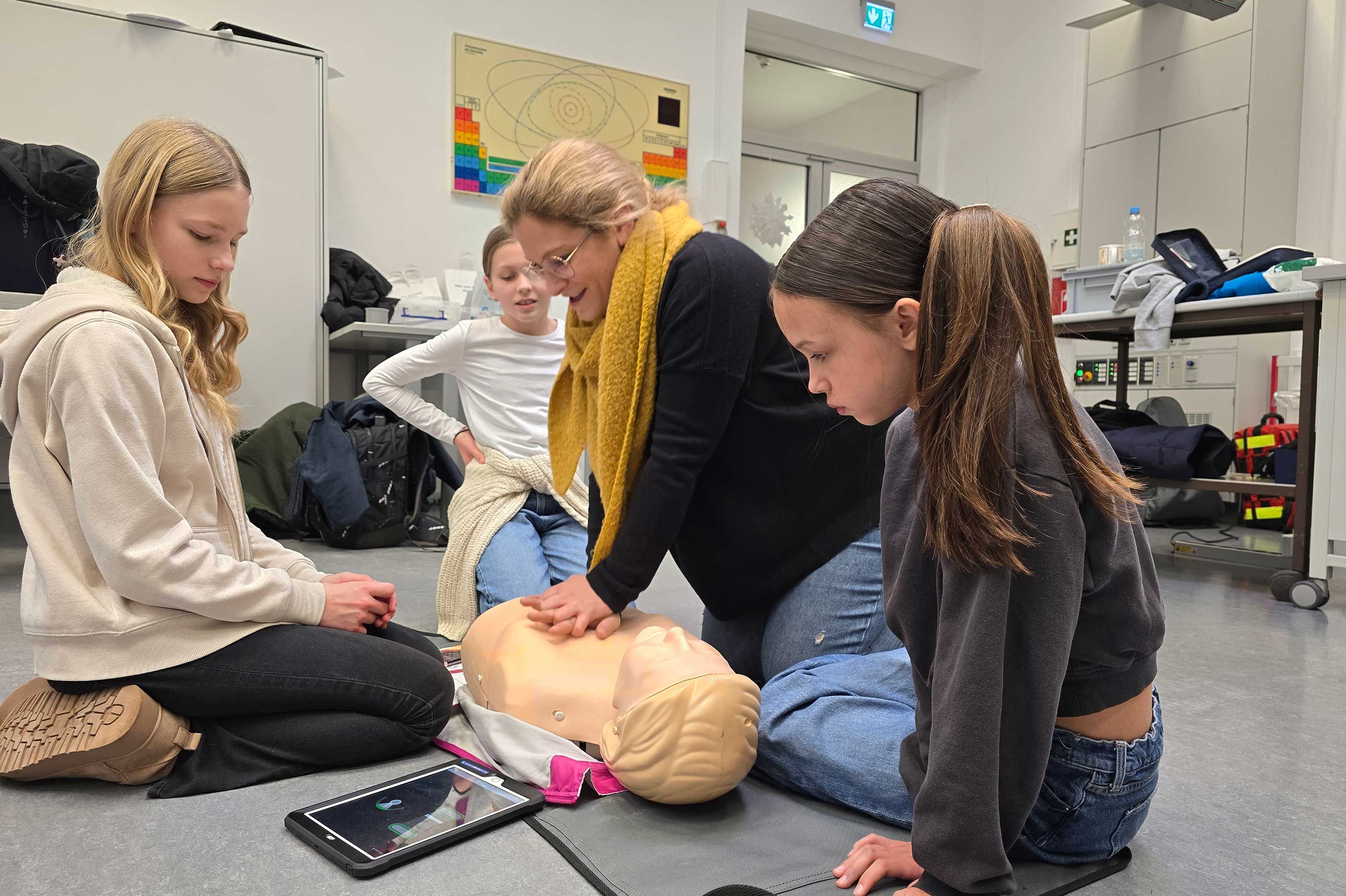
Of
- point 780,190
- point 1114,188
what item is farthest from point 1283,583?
point 780,190

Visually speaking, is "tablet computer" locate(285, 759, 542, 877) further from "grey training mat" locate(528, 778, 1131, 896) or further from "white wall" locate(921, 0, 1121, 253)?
"white wall" locate(921, 0, 1121, 253)

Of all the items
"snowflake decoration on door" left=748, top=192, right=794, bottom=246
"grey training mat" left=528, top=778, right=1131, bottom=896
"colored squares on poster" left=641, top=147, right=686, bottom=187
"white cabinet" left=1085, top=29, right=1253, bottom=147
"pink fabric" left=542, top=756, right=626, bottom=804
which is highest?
"white cabinet" left=1085, top=29, right=1253, bottom=147

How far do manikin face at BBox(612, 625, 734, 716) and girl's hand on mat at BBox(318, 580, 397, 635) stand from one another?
1.29 feet

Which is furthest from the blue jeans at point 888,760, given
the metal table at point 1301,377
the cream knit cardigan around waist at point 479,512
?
the metal table at point 1301,377

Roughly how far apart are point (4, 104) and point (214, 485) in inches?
112

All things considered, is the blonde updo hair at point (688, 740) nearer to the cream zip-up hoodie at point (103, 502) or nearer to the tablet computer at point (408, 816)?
the tablet computer at point (408, 816)

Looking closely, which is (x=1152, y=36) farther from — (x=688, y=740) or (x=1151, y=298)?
(x=688, y=740)

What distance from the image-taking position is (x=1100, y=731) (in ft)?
3.02

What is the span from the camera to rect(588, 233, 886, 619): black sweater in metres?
1.31

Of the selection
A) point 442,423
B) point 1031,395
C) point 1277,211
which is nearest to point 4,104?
point 442,423

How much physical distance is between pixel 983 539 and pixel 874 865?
376mm

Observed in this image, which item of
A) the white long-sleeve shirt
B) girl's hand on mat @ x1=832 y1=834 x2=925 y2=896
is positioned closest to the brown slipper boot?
girl's hand on mat @ x1=832 y1=834 x2=925 y2=896

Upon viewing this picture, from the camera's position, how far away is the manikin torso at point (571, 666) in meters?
1.15

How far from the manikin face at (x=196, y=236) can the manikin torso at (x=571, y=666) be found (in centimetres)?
63
